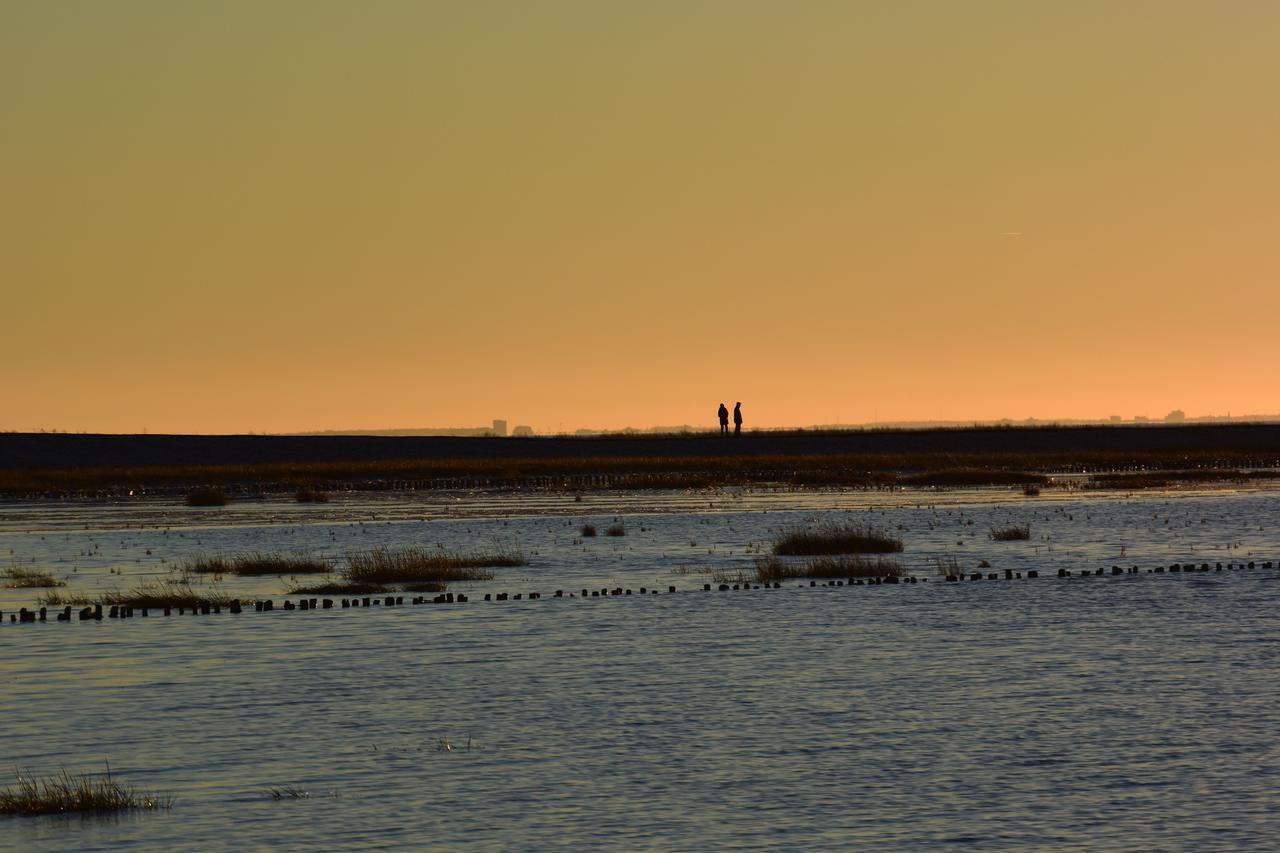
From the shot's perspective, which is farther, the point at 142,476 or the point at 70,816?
the point at 142,476

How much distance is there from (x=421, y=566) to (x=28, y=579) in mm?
10236

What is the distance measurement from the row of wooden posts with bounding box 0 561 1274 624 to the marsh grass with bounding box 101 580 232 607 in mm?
148

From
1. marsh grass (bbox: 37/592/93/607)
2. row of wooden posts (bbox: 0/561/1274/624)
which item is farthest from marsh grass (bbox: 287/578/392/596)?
marsh grass (bbox: 37/592/93/607)

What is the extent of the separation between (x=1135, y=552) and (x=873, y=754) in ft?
106

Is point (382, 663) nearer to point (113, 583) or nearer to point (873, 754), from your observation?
point (873, 754)

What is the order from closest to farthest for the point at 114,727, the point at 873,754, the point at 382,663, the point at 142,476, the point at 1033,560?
the point at 873,754
the point at 114,727
the point at 382,663
the point at 1033,560
the point at 142,476

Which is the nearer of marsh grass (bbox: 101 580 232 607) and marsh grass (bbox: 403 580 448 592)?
marsh grass (bbox: 101 580 232 607)

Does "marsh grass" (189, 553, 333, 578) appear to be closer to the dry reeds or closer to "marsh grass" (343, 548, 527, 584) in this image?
the dry reeds

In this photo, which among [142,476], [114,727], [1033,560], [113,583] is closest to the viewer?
[114,727]

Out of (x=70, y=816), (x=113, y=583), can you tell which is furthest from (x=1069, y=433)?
(x=70, y=816)

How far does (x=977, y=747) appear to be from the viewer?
22578 mm

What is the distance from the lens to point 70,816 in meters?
19.5

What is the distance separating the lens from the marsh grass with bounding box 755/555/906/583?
1768 inches

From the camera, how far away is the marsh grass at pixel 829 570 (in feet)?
147
